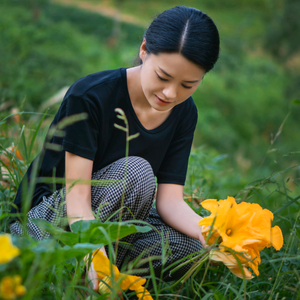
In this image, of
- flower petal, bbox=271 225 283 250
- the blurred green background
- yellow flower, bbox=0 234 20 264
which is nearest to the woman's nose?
flower petal, bbox=271 225 283 250

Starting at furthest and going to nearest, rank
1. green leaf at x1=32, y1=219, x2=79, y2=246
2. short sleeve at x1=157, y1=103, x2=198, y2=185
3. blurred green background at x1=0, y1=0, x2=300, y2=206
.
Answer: blurred green background at x1=0, y1=0, x2=300, y2=206, short sleeve at x1=157, y1=103, x2=198, y2=185, green leaf at x1=32, y1=219, x2=79, y2=246

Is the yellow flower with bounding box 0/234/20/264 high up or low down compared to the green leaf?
up

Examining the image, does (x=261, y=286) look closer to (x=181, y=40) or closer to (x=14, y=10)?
(x=181, y=40)

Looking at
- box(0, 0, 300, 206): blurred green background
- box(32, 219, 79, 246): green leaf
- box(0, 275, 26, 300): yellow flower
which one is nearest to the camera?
box(0, 275, 26, 300): yellow flower

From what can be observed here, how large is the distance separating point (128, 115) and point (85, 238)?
2.01ft

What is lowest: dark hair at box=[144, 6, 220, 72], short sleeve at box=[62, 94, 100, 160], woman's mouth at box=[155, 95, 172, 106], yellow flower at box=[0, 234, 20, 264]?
short sleeve at box=[62, 94, 100, 160]

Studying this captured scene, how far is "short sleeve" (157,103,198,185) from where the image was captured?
145 cm

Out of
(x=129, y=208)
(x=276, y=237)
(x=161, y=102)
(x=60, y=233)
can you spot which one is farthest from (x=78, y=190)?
(x=276, y=237)

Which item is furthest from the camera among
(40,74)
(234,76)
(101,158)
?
(234,76)

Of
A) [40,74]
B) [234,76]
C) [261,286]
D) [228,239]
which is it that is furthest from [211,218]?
[234,76]

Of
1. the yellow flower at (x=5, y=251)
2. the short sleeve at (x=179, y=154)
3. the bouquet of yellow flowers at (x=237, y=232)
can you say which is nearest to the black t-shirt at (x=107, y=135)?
the short sleeve at (x=179, y=154)

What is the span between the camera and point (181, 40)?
1117mm

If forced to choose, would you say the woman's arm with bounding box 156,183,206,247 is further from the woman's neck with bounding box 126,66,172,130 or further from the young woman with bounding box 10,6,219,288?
the woman's neck with bounding box 126,66,172,130

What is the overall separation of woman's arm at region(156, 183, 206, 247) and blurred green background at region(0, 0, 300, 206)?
1.99 ft
